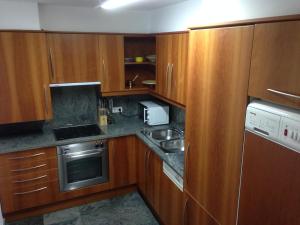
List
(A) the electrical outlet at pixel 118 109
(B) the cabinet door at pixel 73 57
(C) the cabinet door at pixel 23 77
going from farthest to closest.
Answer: (A) the electrical outlet at pixel 118 109 → (B) the cabinet door at pixel 73 57 → (C) the cabinet door at pixel 23 77

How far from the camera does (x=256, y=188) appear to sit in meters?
1.26

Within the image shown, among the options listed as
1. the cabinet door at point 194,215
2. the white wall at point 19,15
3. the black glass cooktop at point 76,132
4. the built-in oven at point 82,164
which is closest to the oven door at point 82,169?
the built-in oven at point 82,164

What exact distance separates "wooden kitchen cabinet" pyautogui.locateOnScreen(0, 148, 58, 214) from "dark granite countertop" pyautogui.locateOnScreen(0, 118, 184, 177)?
0.07 metres

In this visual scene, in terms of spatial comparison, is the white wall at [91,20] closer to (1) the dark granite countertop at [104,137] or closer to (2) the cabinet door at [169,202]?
(1) the dark granite countertop at [104,137]

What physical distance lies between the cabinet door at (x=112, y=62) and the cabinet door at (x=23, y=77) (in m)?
0.63

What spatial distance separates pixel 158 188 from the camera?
104 inches

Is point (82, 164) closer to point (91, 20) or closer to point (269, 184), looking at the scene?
point (91, 20)

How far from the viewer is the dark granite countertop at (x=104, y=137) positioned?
2.34 m

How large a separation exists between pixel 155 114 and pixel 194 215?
1.53 metres

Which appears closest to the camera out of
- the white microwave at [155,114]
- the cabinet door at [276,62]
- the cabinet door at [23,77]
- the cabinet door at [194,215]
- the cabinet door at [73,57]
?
the cabinet door at [276,62]

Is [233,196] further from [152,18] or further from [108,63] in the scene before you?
[152,18]

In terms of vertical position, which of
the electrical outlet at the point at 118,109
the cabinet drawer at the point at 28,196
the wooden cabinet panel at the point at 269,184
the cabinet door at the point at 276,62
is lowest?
the cabinet drawer at the point at 28,196

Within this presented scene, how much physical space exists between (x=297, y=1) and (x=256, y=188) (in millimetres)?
922

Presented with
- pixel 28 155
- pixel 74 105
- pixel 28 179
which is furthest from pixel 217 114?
pixel 74 105
